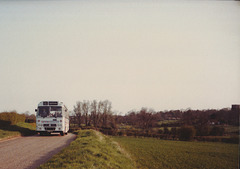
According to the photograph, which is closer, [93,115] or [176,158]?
[176,158]

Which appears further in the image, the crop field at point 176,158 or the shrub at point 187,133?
the shrub at point 187,133

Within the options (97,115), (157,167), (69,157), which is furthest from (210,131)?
(69,157)

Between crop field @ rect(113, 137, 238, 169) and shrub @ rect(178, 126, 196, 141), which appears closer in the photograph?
crop field @ rect(113, 137, 238, 169)

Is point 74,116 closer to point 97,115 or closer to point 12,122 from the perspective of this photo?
point 97,115

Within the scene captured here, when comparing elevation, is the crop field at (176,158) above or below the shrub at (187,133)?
above

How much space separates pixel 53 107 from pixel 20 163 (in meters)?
12.4

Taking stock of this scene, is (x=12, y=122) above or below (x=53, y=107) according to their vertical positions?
below

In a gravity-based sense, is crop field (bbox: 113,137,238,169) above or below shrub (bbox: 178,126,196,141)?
above

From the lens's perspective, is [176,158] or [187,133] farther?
[187,133]

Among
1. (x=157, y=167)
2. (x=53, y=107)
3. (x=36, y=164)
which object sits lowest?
(x=157, y=167)

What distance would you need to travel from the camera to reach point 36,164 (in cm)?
808

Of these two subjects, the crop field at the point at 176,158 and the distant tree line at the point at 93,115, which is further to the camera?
the distant tree line at the point at 93,115

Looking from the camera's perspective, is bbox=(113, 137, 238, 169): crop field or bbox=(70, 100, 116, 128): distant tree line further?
bbox=(70, 100, 116, 128): distant tree line

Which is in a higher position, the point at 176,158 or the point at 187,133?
the point at 176,158
